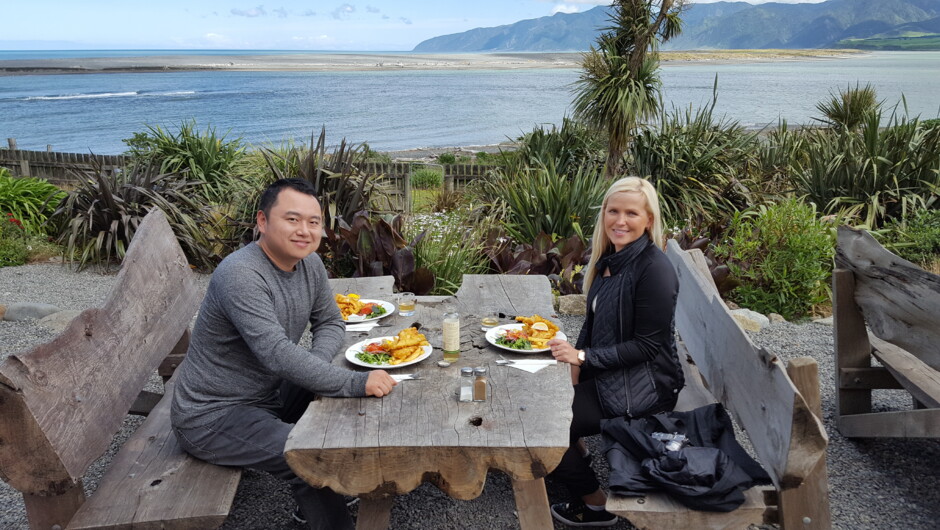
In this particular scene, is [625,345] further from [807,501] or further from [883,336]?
[883,336]

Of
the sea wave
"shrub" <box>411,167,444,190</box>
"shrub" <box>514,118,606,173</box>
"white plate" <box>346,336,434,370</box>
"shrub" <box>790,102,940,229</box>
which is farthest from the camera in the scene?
the sea wave

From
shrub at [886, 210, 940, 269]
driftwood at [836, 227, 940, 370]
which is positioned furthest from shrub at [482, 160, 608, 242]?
driftwood at [836, 227, 940, 370]

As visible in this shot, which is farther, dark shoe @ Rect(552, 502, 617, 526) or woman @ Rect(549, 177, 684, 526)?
dark shoe @ Rect(552, 502, 617, 526)

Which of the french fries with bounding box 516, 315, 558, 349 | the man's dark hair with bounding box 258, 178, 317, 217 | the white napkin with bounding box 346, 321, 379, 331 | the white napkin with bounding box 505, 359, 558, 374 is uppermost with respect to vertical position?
the man's dark hair with bounding box 258, 178, 317, 217

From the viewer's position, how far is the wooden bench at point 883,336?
11.3 ft

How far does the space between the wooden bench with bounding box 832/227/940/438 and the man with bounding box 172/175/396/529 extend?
2.49 meters

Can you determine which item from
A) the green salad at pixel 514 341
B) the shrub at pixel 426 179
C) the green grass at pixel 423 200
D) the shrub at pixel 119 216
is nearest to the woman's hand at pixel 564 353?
the green salad at pixel 514 341

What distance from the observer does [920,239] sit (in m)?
7.43

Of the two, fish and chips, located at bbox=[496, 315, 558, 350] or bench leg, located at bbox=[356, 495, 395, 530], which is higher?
fish and chips, located at bbox=[496, 315, 558, 350]

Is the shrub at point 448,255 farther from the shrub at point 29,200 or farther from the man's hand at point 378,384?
the shrub at point 29,200

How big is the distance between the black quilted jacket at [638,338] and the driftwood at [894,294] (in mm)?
1149

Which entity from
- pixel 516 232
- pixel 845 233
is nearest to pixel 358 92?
pixel 516 232

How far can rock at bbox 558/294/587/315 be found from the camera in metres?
6.45

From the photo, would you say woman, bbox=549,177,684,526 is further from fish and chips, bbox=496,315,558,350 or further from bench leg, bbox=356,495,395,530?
bench leg, bbox=356,495,395,530
